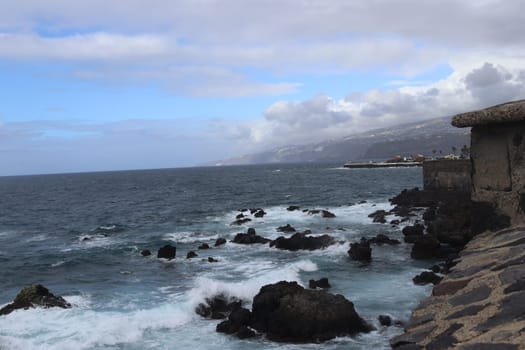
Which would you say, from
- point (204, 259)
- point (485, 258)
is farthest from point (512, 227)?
point (204, 259)

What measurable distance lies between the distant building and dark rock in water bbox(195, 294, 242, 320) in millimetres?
8622

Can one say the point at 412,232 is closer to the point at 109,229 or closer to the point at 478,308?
the point at 478,308

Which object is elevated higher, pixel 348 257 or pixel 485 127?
pixel 485 127

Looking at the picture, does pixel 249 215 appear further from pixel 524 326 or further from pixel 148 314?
pixel 524 326

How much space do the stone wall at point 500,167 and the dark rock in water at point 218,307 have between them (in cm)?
858

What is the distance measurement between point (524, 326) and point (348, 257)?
18787 millimetres

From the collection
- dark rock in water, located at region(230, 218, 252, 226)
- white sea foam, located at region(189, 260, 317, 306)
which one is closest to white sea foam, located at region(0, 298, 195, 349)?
white sea foam, located at region(189, 260, 317, 306)

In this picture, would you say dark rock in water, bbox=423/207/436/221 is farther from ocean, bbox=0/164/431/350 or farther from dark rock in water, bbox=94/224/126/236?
dark rock in water, bbox=94/224/126/236

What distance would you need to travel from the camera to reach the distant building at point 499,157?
7164 mm

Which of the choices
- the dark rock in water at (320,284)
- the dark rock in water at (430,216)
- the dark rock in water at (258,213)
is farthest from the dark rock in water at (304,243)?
the dark rock in water at (258,213)

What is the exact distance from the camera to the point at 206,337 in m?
12.5

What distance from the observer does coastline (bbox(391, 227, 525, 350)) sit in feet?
12.7

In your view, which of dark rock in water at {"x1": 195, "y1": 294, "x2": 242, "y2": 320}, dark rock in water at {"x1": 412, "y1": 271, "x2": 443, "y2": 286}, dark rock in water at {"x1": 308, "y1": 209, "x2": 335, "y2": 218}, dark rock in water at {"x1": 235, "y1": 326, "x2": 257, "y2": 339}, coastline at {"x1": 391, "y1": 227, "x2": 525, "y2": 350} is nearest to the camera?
coastline at {"x1": 391, "y1": 227, "x2": 525, "y2": 350}

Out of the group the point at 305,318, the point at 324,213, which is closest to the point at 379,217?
the point at 324,213
